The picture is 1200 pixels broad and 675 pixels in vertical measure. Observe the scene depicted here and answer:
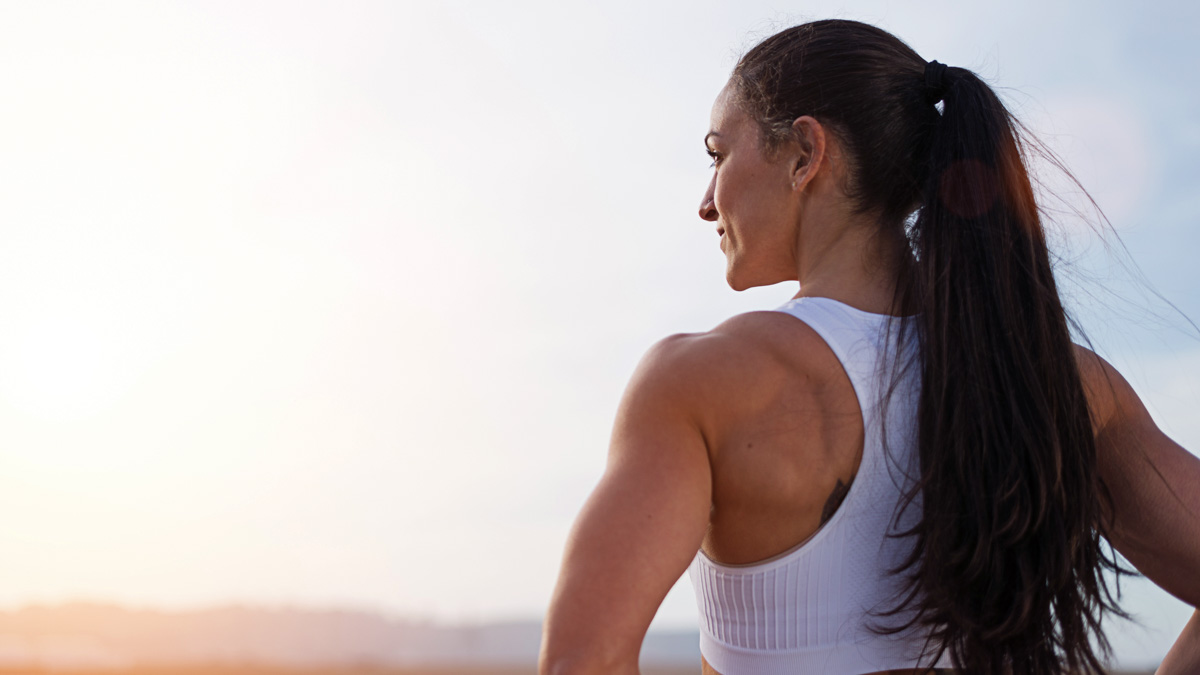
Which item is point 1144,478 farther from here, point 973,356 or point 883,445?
point 883,445

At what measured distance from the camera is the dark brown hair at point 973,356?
179 cm

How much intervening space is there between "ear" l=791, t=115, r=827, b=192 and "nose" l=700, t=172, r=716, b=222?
0.95ft

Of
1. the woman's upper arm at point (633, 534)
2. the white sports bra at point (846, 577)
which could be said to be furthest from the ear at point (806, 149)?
the woman's upper arm at point (633, 534)

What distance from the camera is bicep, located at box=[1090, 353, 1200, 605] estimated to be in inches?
82.7

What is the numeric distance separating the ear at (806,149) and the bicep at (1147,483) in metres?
0.77

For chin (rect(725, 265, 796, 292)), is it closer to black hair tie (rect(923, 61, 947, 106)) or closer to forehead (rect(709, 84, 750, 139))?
forehead (rect(709, 84, 750, 139))

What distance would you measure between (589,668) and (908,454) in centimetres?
76

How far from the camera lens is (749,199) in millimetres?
2256

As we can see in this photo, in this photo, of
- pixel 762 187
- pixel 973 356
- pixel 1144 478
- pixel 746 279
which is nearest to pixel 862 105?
pixel 762 187

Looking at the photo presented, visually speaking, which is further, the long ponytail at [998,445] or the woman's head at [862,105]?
the woman's head at [862,105]

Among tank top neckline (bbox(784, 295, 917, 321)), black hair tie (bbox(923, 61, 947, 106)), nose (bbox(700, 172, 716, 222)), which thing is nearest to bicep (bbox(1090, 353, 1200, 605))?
tank top neckline (bbox(784, 295, 917, 321))

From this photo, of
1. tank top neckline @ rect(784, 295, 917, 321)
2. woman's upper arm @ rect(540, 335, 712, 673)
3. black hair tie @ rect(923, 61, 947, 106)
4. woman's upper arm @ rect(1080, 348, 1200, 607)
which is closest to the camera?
woman's upper arm @ rect(540, 335, 712, 673)

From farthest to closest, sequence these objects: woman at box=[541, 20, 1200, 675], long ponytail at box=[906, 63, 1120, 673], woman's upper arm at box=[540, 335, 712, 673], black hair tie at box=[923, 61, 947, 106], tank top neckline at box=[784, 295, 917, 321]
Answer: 1. black hair tie at box=[923, 61, 947, 106]
2. tank top neckline at box=[784, 295, 917, 321]
3. long ponytail at box=[906, 63, 1120, 673]
4. woman at box=[541, 20, 1200, 675]
5. woman's upper arm at box=[540, 335, 712, 673]

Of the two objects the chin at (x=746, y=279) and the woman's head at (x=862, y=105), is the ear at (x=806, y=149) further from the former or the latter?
the chin at (x=746, y=279)
